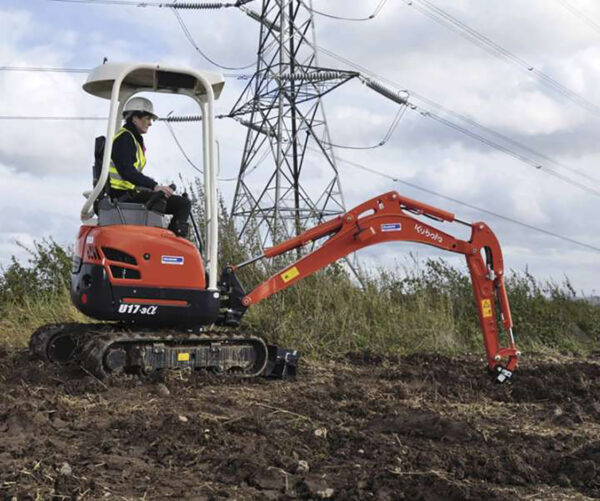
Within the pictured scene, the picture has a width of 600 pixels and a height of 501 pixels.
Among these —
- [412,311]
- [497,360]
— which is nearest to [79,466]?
[497,360]

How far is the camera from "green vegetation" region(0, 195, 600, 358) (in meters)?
10.5

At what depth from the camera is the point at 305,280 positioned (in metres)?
11.2

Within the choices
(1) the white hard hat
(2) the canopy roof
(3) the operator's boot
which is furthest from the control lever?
(2) the canopy roof

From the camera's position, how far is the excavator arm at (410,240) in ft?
27.3

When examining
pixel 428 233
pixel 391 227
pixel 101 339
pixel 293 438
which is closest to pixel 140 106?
pixel 101 339

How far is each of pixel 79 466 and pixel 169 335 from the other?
9.66 ft

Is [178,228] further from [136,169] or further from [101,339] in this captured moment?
[101,339]

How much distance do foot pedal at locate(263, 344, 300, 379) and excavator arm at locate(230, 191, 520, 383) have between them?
1.88ft

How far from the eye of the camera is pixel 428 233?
858cm

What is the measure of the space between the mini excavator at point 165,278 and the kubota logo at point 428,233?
2.7 inches

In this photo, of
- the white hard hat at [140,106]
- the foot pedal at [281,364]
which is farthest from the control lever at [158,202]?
the foot pedal at [281,364]

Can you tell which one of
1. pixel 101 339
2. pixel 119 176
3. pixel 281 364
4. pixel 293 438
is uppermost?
pixel 119 176

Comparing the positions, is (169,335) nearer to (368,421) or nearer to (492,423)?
(368,421)

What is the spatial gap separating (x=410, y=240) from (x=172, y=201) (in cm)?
253
